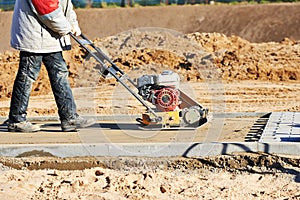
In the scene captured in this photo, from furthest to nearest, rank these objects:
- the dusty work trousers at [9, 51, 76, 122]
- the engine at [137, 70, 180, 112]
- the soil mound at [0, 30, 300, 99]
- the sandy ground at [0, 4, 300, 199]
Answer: the soil mound at [0, 30, 300, 99], the dusty work trousers at [9, 51, 76, 122], the engine at [137, 70, 180, 112], the sandy ground at [0, 4, 300, 199]

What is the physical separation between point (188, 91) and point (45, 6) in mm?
6621

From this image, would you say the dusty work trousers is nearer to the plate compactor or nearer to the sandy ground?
the plate compactor

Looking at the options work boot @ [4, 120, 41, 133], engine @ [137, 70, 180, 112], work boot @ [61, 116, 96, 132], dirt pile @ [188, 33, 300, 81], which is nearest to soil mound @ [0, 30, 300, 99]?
dirt pile @ [188, 33, 300, 81]

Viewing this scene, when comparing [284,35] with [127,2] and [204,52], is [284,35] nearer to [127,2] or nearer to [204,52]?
[204,52]

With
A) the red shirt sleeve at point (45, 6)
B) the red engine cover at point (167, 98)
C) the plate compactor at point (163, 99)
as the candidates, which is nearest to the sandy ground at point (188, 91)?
the plate compactor at point (163, 99)

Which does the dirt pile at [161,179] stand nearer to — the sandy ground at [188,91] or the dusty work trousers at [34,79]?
the sandy ground at [188,91]

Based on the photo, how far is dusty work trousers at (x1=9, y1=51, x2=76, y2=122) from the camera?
773cm

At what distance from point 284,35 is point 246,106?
42.0 ft

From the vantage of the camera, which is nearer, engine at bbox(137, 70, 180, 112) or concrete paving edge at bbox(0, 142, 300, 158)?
concrete paving edge at bbox(0, 142, 300, 158)

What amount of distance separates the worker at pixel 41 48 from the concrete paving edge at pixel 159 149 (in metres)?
1.08

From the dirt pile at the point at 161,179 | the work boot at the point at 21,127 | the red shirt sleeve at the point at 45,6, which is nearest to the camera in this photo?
the dirt pile at the point at 161,179

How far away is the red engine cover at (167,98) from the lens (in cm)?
762

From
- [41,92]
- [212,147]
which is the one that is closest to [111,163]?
[212,147]

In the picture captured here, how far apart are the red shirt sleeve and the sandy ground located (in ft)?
5.43
